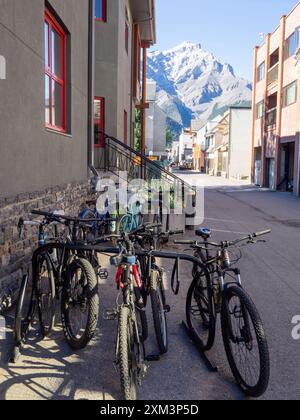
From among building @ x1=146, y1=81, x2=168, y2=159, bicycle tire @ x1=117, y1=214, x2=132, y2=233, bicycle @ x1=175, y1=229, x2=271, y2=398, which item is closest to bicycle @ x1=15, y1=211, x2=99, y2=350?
bicycle @ x1=175, y1=229, x2=271, y2=398

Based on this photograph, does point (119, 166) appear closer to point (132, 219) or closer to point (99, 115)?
point (99, 115)

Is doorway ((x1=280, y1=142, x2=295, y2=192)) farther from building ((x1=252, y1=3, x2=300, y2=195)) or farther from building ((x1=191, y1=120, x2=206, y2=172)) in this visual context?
building ((x1=191, y1=120, x2=206, y2=172))

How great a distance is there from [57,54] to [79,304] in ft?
19.1

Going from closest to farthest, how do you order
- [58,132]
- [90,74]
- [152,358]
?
1. [152,358]
2. [58,132]
3. [90,74]

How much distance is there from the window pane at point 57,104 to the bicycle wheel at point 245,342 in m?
5.61

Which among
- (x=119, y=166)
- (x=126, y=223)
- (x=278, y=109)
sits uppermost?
(x=278, y=109)

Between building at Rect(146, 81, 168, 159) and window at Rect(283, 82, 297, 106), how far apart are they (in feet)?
51.4

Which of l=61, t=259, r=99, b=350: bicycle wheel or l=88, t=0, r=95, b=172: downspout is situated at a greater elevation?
l=88, t=0, r=95, b=172: downspout

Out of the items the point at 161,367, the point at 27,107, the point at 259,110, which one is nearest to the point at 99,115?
the point at 27,107

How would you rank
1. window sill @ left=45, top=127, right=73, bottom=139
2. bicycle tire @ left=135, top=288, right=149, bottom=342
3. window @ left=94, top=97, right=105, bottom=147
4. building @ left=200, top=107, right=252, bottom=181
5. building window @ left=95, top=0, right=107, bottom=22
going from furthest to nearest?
building @ left=200, top=107, right=252, bottom=181 → window @ left=94, top=97, right=105, bottom=147 → building window @ left=95, top=0, right=107, bottom=22 → window sill @ left=45, top=127, right=73, bottom=139 → bicycle tire @ left=135, top=288, right=149, bottom=342

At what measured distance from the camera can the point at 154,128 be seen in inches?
1844

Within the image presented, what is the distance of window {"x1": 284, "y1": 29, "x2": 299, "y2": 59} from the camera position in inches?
1092

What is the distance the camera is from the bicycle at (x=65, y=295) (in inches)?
158
